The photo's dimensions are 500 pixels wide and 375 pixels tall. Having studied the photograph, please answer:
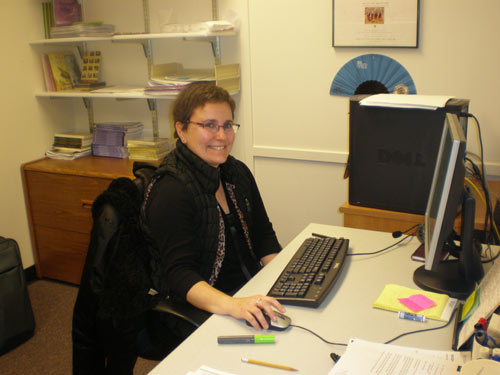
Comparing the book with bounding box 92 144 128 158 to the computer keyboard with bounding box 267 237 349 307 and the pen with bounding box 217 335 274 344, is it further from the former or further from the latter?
the pen with bounding box 217 335 274 344

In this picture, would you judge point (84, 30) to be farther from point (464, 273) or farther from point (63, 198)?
point (464, 273)

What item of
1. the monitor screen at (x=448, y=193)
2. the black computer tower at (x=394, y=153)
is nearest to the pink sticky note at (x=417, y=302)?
the monitor screen at (x=448, y=193)

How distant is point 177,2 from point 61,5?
0.75 meters

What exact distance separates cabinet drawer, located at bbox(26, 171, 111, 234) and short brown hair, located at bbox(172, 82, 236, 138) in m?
1.29

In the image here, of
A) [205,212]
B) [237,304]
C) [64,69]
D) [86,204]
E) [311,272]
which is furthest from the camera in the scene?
[64,69]

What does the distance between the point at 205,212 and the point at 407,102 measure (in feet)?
2.64

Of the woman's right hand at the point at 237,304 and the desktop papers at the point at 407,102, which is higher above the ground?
the desktop papers at the point at 407,102

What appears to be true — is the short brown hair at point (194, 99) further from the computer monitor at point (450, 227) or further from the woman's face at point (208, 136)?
the computer monitor at point (450, 227)

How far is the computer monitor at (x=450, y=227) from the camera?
1168 mm

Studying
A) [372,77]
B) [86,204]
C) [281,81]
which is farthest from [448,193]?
[86,204]

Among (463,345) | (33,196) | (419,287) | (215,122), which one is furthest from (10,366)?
(463,345)

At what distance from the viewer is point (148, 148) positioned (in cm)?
309

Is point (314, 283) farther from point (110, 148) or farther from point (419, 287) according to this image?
point (110, 148)

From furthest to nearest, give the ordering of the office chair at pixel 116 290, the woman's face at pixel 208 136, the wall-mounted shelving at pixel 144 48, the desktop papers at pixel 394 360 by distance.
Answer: the wall-mounted shelving at pixel 144 48
the woman's face at pixel 208 136
the office chair at pixel 116 290
the desktop papers at pixel 394 360
